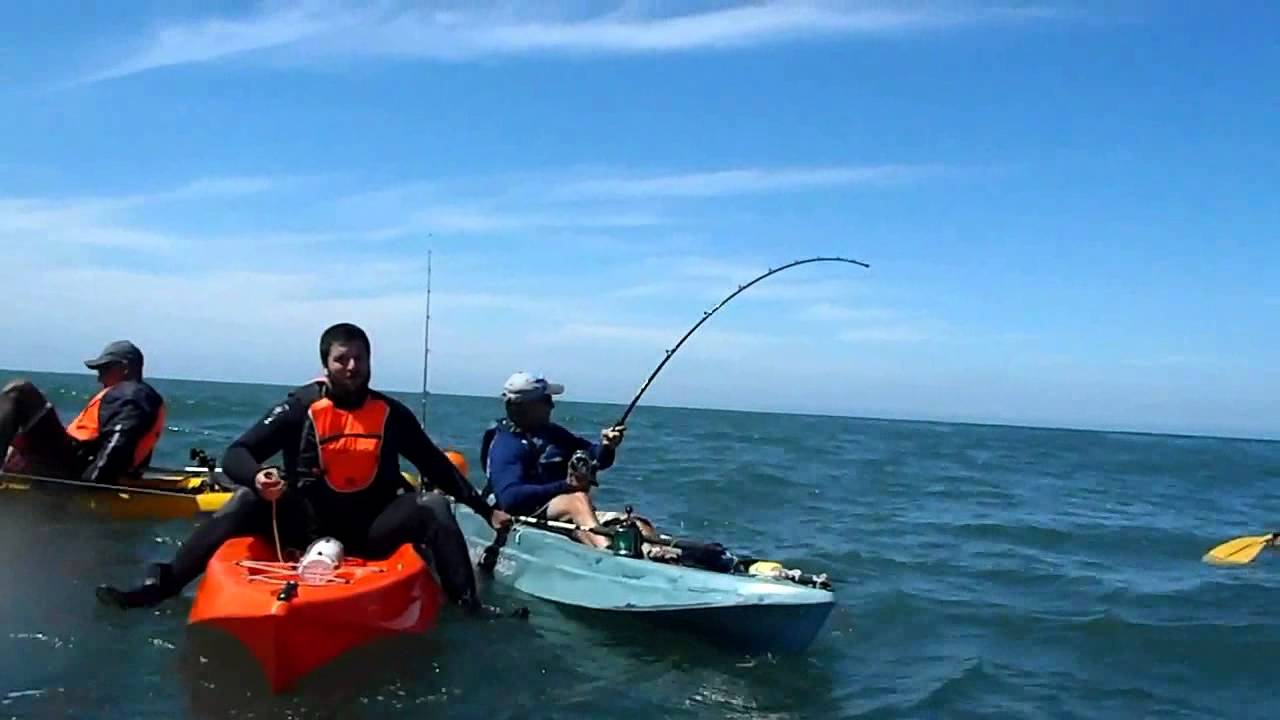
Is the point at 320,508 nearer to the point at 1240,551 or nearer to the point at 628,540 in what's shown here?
the point at 628,540

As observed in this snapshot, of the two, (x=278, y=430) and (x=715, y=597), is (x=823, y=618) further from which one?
(x=278, y=430)

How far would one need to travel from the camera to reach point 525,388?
8609 millimetres

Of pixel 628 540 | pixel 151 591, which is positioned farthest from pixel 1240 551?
pixel 151 591

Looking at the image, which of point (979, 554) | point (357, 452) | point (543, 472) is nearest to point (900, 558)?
point (979, 554)

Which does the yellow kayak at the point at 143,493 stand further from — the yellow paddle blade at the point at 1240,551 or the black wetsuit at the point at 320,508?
the yellow paddle blade at the point at 1240,551

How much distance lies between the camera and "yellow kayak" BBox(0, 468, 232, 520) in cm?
1002

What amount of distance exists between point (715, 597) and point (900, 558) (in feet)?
19.1

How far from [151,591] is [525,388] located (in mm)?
3184

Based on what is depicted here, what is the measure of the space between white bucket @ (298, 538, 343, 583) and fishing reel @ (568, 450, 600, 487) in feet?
8.72

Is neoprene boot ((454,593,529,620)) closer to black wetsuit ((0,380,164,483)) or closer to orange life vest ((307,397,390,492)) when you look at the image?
orange life vest ((307,397,390,492))

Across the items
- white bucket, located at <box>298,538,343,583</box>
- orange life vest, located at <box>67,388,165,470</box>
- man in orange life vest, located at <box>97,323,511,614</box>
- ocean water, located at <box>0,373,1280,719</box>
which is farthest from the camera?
orange life vest, located at <box>67,388,165,470</box>

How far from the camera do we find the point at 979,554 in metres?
12.6

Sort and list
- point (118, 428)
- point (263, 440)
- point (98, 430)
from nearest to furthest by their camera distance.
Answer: point (263, 440), point (118, 428), point (98, 430)

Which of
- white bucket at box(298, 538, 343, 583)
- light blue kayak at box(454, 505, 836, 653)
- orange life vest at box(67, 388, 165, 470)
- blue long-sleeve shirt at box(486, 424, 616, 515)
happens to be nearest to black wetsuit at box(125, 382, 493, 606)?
white bucket at box(298, 538, 343, 583)
